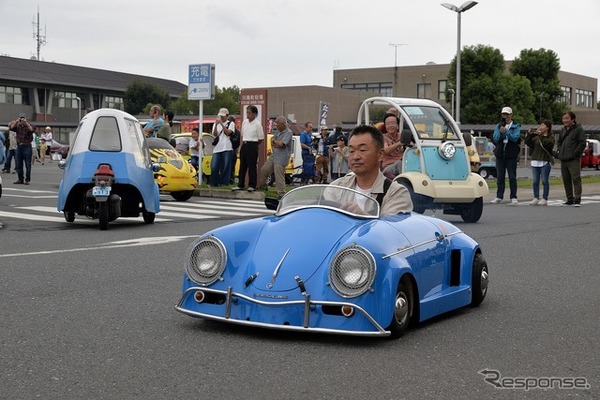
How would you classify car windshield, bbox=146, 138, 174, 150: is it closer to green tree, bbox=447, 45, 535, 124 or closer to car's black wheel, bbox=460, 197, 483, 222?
car's black wheel, bbox=460, 197, 483, 222

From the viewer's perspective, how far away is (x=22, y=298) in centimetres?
800

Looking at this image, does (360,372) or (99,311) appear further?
(99,311)

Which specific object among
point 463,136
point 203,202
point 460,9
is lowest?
point 203,202

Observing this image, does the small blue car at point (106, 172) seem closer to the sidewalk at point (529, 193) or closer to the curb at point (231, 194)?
the curb at point (231, 194)

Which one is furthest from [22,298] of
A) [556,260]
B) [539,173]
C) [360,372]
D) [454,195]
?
[539,173]

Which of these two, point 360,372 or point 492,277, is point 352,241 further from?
point 492,277

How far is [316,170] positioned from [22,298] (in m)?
25.0

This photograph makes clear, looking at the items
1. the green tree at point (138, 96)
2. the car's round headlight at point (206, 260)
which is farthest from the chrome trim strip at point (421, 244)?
the green tree at point (138, 96)

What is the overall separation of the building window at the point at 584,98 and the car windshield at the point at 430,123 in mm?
112420

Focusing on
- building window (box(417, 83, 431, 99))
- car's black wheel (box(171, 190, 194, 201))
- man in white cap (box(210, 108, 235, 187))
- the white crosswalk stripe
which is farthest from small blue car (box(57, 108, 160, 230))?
building window (box(417, 83, 431, 99))

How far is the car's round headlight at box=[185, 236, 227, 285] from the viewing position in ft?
21.9

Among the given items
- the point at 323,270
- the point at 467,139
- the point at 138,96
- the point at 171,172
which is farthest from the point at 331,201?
the point at 138,96

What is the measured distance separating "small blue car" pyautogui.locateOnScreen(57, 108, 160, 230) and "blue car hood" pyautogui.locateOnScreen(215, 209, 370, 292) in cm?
794

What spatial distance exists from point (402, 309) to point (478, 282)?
157cm
